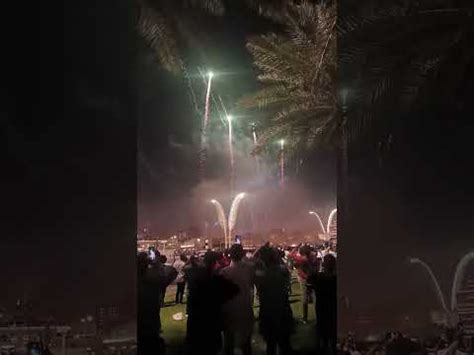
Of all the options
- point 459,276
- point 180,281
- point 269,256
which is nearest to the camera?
point 459,276

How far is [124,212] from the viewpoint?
4457 millimetres

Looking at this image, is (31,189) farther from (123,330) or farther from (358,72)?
(358,72)

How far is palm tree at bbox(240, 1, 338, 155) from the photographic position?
15.1 feet

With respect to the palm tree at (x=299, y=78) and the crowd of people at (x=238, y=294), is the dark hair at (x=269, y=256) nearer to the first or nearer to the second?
the crowd of people at (x=238, y=294)

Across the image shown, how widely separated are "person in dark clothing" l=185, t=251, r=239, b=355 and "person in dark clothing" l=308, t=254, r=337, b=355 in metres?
0.66

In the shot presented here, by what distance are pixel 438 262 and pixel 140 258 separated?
7.42ft

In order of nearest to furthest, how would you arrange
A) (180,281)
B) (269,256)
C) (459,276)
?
(459,276) → (180,281) → (269,256)

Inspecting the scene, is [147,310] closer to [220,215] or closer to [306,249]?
[220,215]

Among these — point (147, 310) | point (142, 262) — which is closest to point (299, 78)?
point (142, 262)

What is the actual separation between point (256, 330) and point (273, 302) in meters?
0.26

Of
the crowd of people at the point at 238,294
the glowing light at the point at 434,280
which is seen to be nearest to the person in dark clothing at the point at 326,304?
the crowd of people at the point at 238,294

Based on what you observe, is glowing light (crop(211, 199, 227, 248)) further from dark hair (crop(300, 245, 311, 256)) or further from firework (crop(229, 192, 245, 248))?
dark hair (crop(300, 245, 311, 256))

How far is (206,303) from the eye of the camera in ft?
15.3

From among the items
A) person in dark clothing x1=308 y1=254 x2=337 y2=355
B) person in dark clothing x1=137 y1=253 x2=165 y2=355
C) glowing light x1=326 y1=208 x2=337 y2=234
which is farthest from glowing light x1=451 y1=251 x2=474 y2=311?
person in dark clothing x1=137 y1=253 x2=165 y2=355
